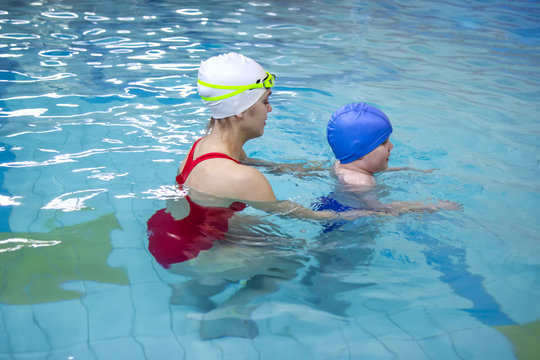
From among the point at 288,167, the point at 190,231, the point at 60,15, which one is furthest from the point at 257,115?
the point at 60,15

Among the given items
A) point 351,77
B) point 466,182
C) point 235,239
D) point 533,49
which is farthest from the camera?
point 533,49

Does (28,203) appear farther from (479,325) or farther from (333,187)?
(479,325)

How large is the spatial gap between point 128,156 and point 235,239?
226cm

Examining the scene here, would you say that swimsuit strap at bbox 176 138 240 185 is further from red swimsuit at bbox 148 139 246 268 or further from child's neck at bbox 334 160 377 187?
A: child's neck at bbox 334 160 377 187

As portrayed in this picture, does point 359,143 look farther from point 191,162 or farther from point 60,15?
point 60,15

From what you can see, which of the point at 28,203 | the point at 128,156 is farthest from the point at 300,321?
the point at 128,156

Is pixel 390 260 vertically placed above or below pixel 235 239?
below

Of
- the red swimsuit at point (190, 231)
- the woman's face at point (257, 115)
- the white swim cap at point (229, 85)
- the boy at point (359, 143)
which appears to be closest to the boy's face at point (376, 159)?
the boy at point (359, 143)

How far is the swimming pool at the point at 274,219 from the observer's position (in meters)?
2.87

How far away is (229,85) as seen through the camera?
3.30 meters

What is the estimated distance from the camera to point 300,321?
2975mm

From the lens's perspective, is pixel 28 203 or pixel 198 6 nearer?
pixel 28 203

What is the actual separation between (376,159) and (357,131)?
11.8 inches

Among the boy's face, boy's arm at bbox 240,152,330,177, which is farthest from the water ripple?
the boy's face
